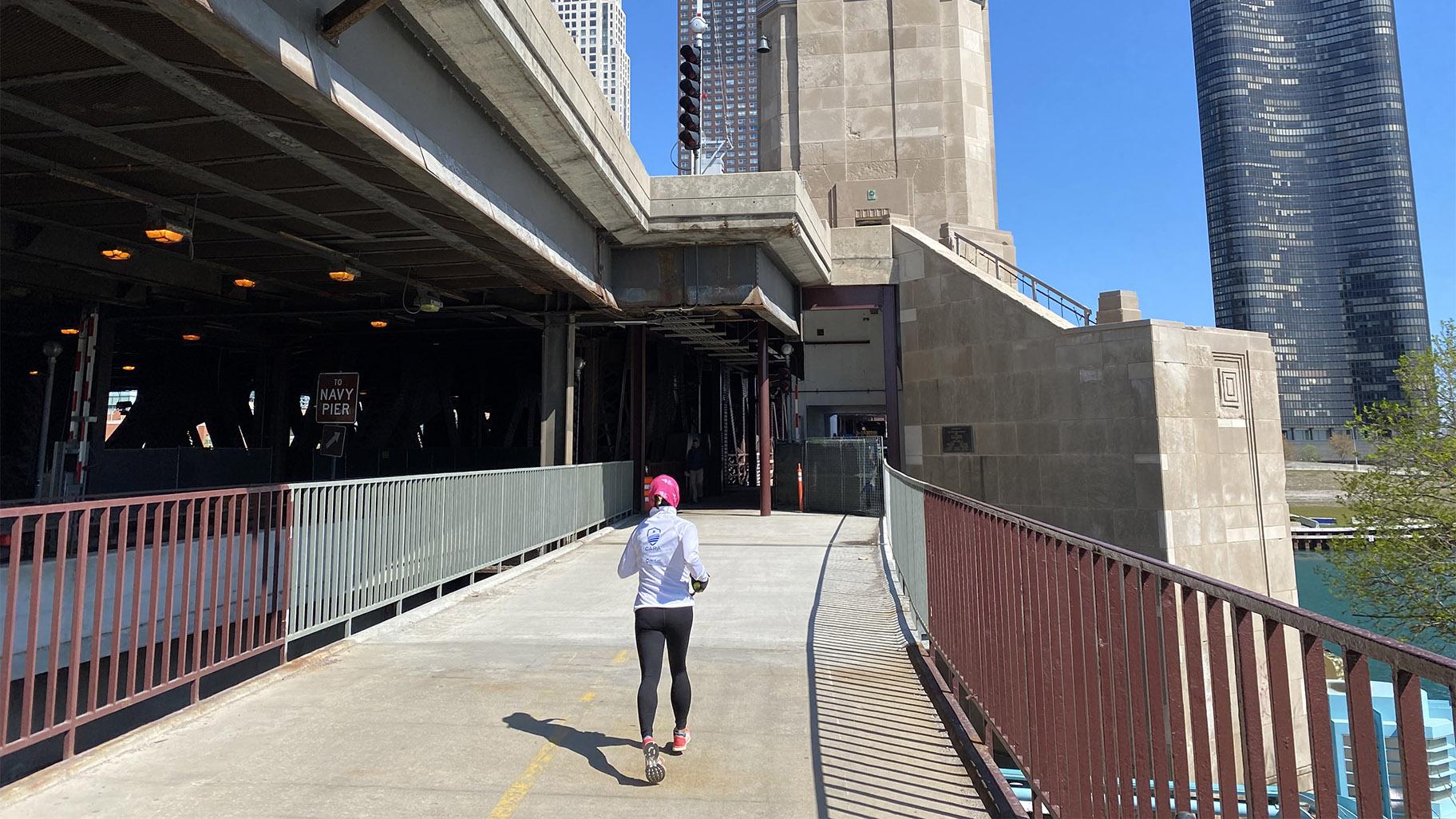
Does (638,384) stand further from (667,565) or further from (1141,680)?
(1141,680)

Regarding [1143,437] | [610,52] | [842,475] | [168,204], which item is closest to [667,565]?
[168,204]

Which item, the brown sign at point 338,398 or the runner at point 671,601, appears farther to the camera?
the brown sign at point 338,398

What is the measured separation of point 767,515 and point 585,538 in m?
5.33

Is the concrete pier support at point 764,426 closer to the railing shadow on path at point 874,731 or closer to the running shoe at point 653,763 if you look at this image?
the railing shadow on path at point 874,731

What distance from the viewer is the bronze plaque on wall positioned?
17797 mm

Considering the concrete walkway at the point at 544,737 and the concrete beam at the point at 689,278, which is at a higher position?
the concrete beam at the point at 689,278

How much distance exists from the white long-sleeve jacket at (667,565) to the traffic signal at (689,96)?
31.9 feet

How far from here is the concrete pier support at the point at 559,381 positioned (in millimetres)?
16547

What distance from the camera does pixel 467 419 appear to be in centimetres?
3183

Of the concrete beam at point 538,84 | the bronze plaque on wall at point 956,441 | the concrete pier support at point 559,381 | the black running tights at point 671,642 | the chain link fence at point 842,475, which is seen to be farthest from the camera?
the chain link fence at point 842,475

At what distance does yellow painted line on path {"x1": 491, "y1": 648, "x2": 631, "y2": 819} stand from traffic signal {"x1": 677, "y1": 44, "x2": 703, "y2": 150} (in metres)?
10.0

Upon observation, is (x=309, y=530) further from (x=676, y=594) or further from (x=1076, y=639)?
(x=1076, y=639)

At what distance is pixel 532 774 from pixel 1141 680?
3.11 metres

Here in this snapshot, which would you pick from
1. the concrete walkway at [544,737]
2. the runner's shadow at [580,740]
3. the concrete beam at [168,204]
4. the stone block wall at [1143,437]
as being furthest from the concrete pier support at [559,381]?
the runner's shadow at [580,740]
